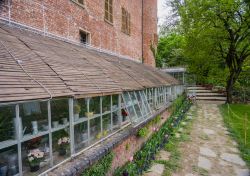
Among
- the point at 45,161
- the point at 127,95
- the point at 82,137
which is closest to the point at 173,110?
the point at 127,95

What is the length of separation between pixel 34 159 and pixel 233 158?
231 inches

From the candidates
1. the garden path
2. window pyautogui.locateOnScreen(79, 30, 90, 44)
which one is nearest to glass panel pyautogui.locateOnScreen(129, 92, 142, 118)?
the garden path

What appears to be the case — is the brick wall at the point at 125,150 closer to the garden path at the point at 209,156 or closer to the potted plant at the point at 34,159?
the garden path at the point at 209,156

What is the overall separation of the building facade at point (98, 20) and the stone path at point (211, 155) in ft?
19.8

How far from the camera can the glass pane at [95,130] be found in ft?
15.0

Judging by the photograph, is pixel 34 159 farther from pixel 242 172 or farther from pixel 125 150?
pixel 242 172

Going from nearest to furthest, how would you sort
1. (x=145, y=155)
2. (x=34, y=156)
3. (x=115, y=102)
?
(x=34, y=156) → (x=115, y=102) → (x=145, y=155)

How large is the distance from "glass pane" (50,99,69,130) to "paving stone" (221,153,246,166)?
517 cm

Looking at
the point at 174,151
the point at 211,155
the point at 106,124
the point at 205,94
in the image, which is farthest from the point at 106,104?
the point at 205,94

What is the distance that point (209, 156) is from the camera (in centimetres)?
693

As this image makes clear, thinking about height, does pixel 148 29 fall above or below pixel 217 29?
above

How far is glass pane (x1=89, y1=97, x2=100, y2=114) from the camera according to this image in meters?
4.47

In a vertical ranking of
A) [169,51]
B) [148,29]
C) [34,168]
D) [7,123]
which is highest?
[169,51]

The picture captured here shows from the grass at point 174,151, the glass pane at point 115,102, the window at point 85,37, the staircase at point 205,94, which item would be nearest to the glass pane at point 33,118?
the glass pane at point 115,102
